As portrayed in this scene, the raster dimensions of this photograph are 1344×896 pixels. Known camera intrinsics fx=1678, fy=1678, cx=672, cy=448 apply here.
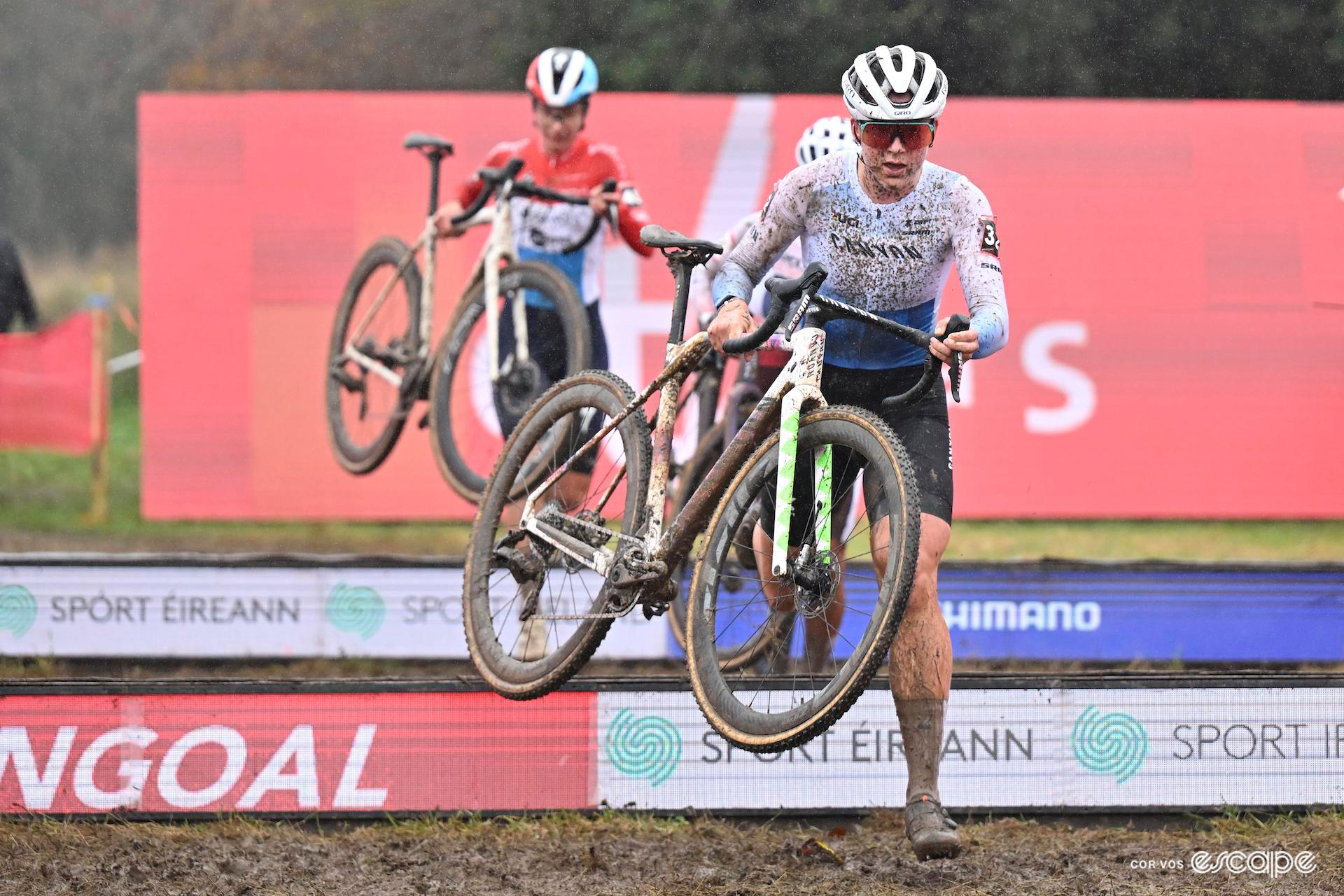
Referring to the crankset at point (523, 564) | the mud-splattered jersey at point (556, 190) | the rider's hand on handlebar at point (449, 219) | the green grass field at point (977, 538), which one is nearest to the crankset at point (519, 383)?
the mud-splattered jersey at point (556, 190)

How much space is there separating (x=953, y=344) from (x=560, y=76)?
307cm

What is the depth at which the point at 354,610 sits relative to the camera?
24.5ft

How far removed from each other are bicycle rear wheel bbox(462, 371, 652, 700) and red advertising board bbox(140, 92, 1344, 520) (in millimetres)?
5203

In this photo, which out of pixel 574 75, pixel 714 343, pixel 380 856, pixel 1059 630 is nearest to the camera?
pixel 714 343

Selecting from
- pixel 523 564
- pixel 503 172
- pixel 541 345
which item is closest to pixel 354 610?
pixel 541 345

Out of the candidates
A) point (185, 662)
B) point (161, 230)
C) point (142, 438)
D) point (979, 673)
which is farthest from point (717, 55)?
point (979, 673)

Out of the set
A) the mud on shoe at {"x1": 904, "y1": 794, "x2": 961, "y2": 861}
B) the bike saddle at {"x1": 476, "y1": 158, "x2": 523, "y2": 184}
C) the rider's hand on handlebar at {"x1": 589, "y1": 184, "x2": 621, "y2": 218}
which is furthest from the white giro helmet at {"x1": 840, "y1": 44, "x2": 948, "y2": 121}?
the bike saddle at {"x1": 476, "y1": 158, "x2": 523, "y2": 184}

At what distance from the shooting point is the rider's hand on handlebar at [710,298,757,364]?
14.4 feet

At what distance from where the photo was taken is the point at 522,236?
6906 mm

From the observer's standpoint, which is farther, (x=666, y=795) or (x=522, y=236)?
(x=522, y=236)

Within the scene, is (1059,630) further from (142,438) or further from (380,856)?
(142,438)

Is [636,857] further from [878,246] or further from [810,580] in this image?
[878,246]

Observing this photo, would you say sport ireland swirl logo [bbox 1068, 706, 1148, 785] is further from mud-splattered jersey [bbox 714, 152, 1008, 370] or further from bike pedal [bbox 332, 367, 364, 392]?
bike pedal [bbox 332, 367, 364, 392]

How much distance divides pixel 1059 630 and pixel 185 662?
12.7ft
